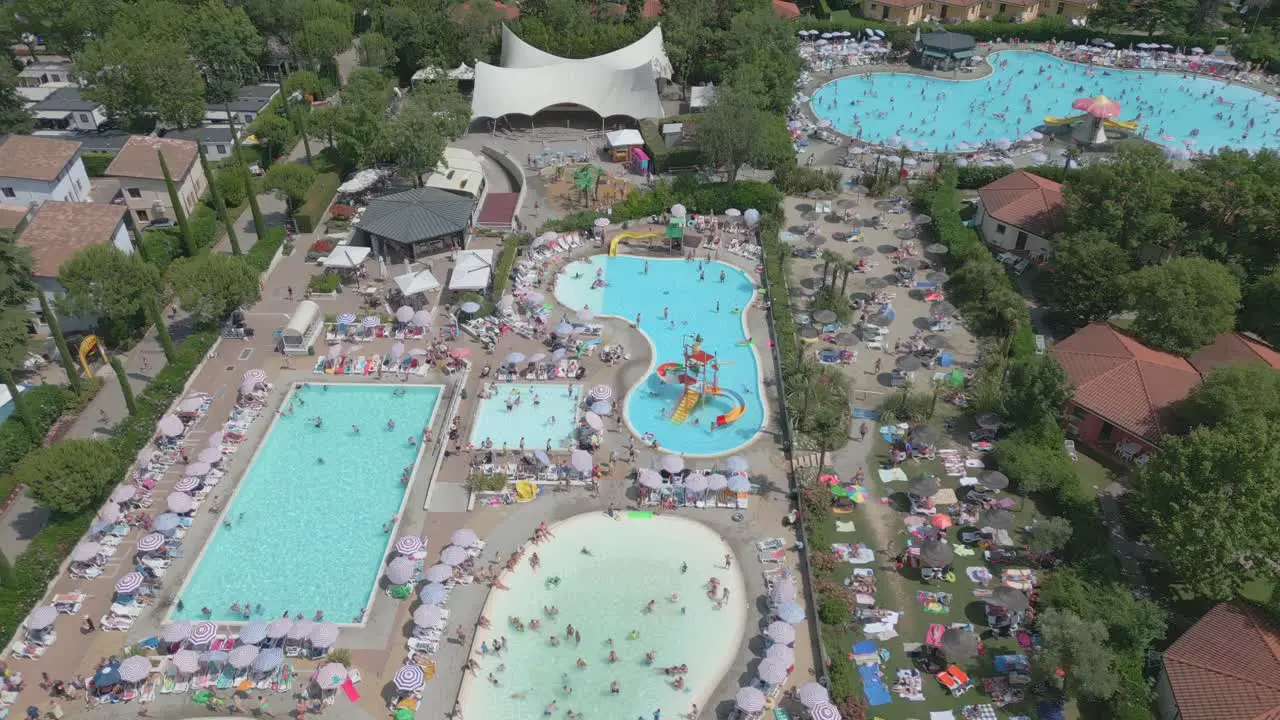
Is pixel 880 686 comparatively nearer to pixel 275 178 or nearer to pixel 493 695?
pixel 493 695

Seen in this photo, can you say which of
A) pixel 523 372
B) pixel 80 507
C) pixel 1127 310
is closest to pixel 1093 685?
pixel 1127 310

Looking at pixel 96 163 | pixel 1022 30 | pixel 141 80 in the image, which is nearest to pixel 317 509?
pixel 96 163

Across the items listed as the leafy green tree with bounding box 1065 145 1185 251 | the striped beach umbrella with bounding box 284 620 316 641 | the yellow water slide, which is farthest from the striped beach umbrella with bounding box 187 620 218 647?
the leafy green tree with bounding box 1065 145 1185 251

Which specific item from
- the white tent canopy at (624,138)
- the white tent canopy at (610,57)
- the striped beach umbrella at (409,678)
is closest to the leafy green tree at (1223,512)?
the striped beach umbrella at (409,678)

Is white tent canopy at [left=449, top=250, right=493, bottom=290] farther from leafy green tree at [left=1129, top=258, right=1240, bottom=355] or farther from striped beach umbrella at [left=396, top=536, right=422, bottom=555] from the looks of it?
leafy green tree at [left=1129, top=258, right=1240, bottom=355]

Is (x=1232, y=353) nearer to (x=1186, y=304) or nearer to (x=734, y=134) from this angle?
(x=1186, y=304)

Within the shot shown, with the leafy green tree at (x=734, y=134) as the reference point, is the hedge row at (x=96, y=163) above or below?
below

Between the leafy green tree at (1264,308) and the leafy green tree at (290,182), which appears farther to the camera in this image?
the leafy green tree at (290,182)

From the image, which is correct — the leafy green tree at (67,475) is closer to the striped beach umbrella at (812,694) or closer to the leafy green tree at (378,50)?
the striped beach umbrella at (812,694)
